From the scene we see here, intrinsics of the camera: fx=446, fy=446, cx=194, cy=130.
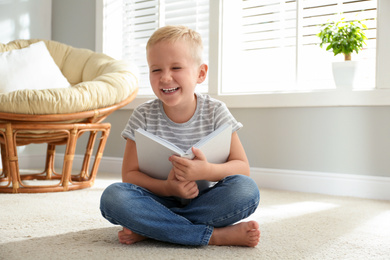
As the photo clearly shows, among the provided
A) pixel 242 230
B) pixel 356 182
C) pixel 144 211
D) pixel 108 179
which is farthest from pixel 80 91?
pixel 356 182

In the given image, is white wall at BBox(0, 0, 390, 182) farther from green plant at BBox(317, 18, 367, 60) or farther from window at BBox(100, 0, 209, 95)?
window at BBox(100, 0, 209, 95)

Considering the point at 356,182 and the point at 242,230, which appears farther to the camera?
the point at 356,182

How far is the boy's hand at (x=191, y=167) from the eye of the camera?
45.2 inches

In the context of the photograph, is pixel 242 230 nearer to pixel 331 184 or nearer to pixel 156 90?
pixel 156 90

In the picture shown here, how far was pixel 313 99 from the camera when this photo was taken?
234 cm

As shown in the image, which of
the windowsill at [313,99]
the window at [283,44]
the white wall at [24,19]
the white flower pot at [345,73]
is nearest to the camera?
the windowsill at [313,99]

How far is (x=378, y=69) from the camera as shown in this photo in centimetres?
217

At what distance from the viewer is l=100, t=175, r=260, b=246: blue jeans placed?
1.19 metres

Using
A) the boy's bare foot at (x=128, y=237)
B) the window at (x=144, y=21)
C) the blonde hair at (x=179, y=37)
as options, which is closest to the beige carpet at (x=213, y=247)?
the boy's bare foot at (x=128, y=237)

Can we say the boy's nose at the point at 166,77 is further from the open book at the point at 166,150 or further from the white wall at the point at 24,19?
the white wall at the point at 24,19

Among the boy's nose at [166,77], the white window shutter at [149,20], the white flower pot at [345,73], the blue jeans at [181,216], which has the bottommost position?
the blue jeans at [181,216]

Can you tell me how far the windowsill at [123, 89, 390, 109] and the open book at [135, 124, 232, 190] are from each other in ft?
3.85

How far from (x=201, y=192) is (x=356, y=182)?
1.19 metres

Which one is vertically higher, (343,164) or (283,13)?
(283,13)
